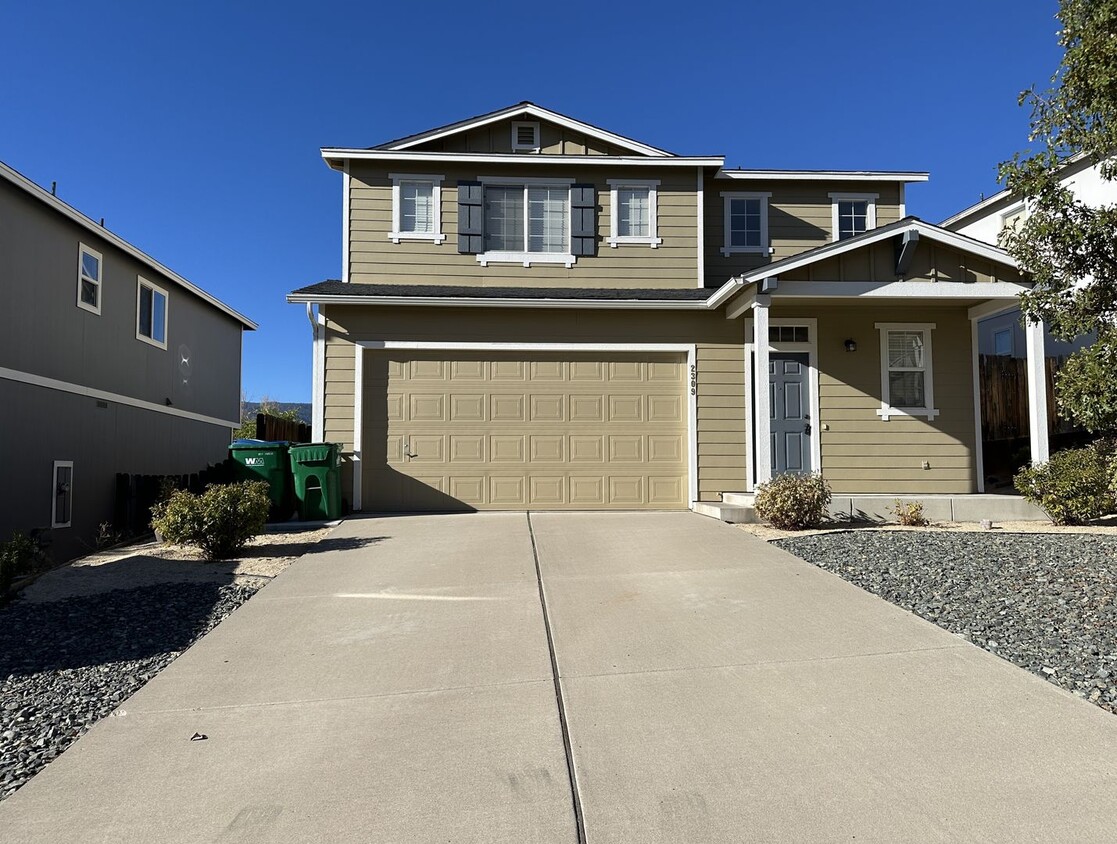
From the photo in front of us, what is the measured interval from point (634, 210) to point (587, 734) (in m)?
9.79

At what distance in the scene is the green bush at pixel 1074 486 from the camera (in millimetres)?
8664

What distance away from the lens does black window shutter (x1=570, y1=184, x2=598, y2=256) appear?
11.6 m

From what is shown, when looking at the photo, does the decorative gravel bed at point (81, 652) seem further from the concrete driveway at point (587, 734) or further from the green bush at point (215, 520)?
the green bush at point (215, 520)

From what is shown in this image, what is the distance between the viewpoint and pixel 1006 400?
41.5 ft

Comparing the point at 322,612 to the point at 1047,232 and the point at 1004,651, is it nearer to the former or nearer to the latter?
the point at 1004,651

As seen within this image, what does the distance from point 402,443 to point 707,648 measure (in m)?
6.98

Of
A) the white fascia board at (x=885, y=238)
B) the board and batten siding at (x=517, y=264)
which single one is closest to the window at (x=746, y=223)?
the board and batten siding at (x=517, y=264)

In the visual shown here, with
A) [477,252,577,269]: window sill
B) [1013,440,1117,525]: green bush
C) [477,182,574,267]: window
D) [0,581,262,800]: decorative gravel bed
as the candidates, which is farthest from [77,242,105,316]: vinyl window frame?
[1013,440,1117,525]: green bush

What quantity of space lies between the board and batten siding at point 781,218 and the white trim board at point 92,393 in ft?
31.8

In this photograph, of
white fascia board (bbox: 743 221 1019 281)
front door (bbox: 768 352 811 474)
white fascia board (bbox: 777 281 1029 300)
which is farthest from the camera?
front door (bbox: 768 352 811 474)

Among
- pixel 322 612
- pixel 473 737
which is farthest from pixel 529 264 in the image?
pixel 473 737

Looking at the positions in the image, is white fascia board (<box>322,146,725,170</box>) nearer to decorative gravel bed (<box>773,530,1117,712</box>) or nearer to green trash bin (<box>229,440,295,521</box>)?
green trash bin (<box>229,440,295,521</box>)

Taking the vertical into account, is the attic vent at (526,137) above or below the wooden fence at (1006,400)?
above

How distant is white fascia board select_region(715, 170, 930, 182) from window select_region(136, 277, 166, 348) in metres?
9.99
